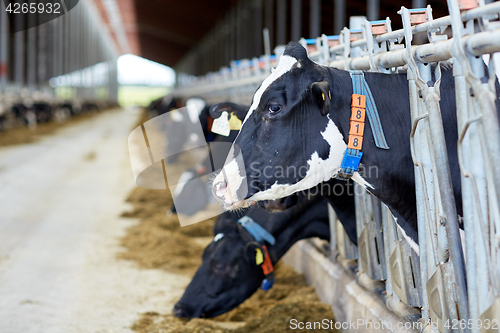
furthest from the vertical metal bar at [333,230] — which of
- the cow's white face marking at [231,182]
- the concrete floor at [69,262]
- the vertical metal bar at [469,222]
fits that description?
the vertical metal bar at [469,222]

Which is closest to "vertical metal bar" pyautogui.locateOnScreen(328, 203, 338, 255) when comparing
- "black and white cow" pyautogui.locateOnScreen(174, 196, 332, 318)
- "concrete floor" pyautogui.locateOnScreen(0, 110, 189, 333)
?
"black and white cow" pyautogui.locateOnScreen(174, 196, 332, 318)

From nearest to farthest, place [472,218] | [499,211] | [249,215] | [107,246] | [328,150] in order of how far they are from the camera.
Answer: [499,211], [472,218], [328,150], [249,215], [107,246]

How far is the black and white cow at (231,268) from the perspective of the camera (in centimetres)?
321

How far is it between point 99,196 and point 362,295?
5503 mm

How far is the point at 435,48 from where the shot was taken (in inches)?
66.6

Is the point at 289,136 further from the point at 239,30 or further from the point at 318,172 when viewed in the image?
the point at 239,30

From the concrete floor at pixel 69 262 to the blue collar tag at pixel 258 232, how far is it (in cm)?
84

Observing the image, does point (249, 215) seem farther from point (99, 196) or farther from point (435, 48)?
point (99, 196)

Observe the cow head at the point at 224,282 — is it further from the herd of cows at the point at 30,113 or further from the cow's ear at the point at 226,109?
the herd of cows at the point at 30,113

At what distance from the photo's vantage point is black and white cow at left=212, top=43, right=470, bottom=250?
74.5 inches

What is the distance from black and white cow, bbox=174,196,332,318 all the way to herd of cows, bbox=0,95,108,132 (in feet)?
50.2

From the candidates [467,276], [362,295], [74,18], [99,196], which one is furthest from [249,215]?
[74,18]

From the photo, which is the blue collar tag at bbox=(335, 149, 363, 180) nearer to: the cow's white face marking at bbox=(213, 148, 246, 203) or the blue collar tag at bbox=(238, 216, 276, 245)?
the cow's white face marking at bbox=(213, 148, 246, 203)

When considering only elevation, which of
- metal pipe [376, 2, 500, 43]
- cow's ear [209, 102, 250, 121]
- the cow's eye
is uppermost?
metal pipe [376, 2, 500, 43]
